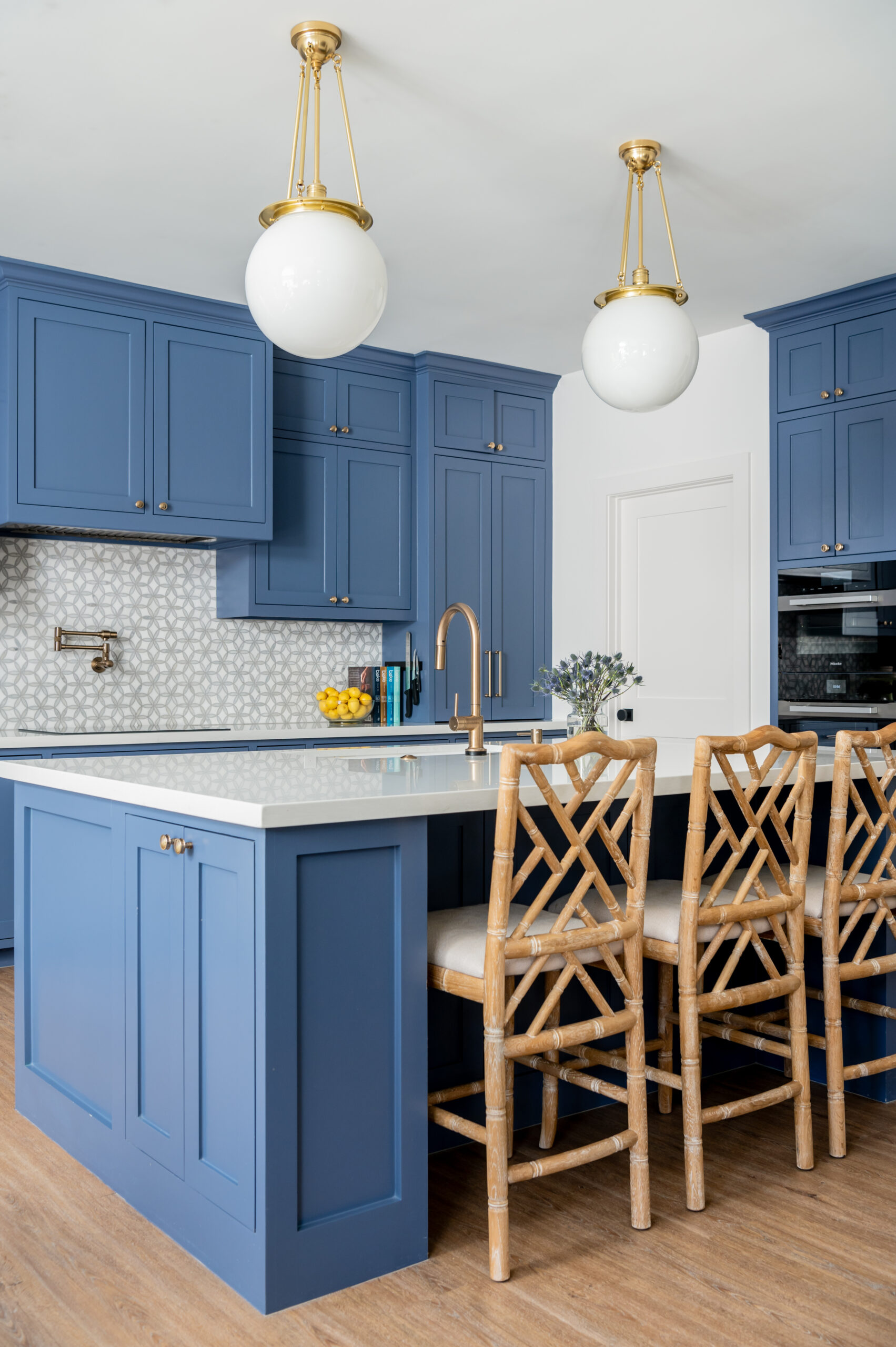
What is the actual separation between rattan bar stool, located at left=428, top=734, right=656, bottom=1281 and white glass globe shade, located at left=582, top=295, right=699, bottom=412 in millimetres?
1076

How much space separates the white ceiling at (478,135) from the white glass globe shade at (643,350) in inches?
25.2

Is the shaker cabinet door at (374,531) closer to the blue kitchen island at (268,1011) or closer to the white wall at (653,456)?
the white wall at (653,456)

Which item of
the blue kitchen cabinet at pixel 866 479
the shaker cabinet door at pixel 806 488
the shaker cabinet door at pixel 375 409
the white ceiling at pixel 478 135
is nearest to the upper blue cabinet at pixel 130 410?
the white ceiling at pixel 478 135

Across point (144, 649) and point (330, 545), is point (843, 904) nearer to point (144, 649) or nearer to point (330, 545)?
point (330, 545)

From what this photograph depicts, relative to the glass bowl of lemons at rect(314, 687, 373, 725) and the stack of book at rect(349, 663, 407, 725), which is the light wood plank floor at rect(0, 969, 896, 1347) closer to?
the glass bowl of lemons at rect(314, 687, 373, 725)

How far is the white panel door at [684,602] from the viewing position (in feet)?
16.3

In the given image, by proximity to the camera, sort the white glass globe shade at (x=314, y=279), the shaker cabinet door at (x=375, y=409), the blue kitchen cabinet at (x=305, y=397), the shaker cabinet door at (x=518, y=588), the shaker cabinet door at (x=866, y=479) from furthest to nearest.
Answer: the shaker cabinet door at (x=518, y=588), the shaker cabinet door at (x=375, y=409), the blue kitchen cabinet at (x=305, y=397), the shaker cabinet door at (x=866, y=479), the white glass globe shade at (x=314, y=279)

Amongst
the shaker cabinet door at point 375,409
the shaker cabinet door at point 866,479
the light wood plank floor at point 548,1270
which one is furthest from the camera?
the shaker cabinet door at point 375,409

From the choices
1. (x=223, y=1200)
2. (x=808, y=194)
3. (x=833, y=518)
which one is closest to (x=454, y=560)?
(x=833, y=518)

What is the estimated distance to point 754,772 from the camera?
2.38 metres

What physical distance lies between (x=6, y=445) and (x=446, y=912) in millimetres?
2794

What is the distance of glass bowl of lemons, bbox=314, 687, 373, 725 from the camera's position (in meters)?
5.29

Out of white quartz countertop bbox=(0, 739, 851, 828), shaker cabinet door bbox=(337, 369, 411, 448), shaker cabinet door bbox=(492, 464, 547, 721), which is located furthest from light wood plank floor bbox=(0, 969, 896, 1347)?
shaker cabinet door bbox=(337, 369, 411, 448)

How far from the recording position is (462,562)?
558cm
